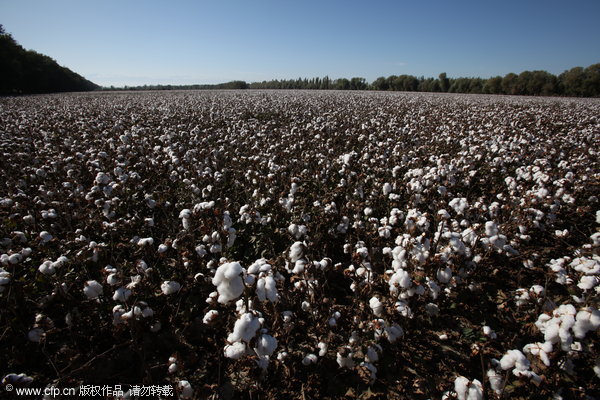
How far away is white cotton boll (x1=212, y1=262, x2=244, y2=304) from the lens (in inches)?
71.2

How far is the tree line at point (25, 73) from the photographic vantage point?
53.4 metres

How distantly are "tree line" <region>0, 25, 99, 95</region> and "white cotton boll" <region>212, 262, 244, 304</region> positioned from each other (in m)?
77.5

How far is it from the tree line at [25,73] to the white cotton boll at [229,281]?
77474mm

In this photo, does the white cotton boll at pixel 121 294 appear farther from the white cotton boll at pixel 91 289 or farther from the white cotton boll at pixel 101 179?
the white cotton boll at pixel 101 179

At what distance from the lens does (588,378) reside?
289 cm

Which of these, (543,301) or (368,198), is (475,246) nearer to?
(543,301)

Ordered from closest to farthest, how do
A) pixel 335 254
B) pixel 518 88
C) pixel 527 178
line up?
pixel 335 254 < pixel 527 178 < pixel 518 88

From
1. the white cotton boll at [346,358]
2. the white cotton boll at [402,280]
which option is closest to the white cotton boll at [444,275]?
the white cotton boll at [402,280]

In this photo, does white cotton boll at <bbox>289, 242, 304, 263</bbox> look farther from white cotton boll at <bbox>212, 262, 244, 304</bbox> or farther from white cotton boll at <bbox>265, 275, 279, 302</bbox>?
white cotton boll at <bbox>212, 262, 244, 304</bbox>

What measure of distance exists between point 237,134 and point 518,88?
77.8 meters

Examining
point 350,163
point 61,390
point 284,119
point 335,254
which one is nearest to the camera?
point 61,390

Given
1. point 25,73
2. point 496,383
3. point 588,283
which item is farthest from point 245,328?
point 25,73

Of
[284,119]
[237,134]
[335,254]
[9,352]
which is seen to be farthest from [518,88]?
[9,352]

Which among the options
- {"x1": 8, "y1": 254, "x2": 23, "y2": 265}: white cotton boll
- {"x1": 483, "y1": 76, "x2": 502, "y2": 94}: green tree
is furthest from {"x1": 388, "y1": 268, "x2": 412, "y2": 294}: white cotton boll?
{"x1": 483, "y1": 76, "x2": 502, "y2": 94}: green tree
